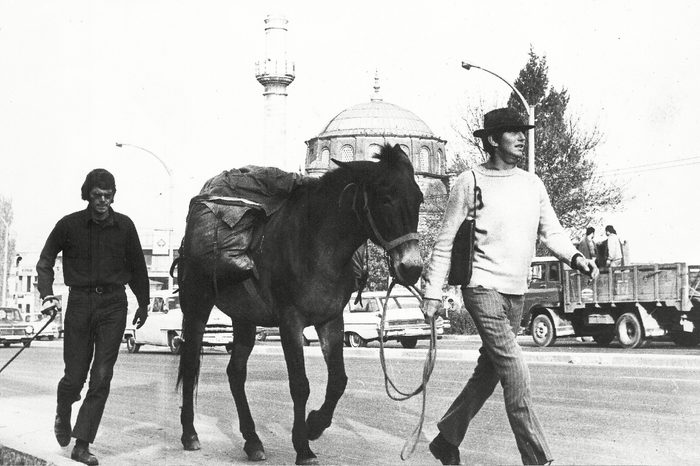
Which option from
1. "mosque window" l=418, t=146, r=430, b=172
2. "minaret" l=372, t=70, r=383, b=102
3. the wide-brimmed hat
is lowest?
the wide-brimmed hat

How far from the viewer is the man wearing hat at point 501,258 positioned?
6.30m

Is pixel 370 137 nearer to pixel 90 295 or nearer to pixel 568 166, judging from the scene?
pixel 568 166

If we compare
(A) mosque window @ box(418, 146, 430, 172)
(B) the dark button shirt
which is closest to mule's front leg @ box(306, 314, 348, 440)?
(B) the dark button shirt

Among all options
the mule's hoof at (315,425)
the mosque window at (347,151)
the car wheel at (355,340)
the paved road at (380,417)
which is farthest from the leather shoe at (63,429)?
the mosque window at (347,151)

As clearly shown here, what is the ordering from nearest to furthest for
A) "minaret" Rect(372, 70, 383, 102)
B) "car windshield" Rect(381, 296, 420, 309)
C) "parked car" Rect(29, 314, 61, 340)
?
"car windshield" Rect(381, 296, 420, 309) < "parked car" Rect(29, 314, 61, 340) < "minaret" Rect(372, 70, 383, 102)

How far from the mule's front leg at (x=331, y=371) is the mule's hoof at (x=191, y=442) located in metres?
1.03

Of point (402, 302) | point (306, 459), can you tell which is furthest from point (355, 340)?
point (306, 459)

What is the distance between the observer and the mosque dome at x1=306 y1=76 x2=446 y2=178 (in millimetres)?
103000

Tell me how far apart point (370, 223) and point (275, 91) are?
80.3 meters

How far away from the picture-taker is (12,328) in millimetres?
40344

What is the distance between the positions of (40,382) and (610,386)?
815 centimetres

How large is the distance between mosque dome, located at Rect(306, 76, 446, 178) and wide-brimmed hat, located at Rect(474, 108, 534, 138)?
3699 inches

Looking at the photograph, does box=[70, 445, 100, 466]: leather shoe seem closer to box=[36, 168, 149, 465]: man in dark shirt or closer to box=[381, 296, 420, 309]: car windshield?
box=[36, 168, 149, 465]: man in dark shirt

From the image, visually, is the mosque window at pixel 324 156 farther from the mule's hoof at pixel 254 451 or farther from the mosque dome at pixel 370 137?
the mule's hoof at pixel 254 451
